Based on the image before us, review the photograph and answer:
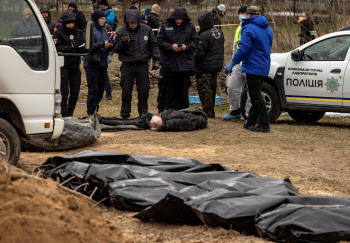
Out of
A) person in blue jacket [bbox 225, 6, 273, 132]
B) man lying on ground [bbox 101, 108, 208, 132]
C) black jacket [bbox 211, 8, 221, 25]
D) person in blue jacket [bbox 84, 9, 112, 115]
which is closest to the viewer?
person in blue jacket [bbox 225, 6, 273, 132]

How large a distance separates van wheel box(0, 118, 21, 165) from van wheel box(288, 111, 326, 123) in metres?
7.57

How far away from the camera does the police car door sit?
12031 millimetres

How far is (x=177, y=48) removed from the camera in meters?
12.5

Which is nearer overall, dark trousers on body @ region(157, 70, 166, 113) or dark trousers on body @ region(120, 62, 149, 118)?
dark trousers on body @ region(120, 62, 149, 118)

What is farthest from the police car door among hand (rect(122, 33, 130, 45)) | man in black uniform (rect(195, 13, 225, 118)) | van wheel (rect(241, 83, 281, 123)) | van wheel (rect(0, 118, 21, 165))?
van wheel (rect(0, 118, 21, 165))

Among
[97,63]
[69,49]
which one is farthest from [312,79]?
[69,49]

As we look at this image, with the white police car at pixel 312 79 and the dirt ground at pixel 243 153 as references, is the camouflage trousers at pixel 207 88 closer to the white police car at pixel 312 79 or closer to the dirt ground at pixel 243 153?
the dirt ground at pixel 243 153

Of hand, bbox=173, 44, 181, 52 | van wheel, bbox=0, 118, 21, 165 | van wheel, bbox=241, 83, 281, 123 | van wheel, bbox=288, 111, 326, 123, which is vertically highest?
hand, bbox=173, 44, 181, 52

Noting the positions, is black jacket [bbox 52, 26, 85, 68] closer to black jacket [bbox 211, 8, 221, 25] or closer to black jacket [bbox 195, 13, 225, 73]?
A: black jacket [bbox 195, 13, 225, 73]

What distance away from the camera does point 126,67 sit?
1253 cm

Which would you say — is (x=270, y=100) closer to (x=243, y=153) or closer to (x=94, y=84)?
(x=243, y=153)

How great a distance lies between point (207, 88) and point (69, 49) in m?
3.20

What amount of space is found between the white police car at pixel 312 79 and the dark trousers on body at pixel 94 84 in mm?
2822

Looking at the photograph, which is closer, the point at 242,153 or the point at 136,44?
the point at 242,153
